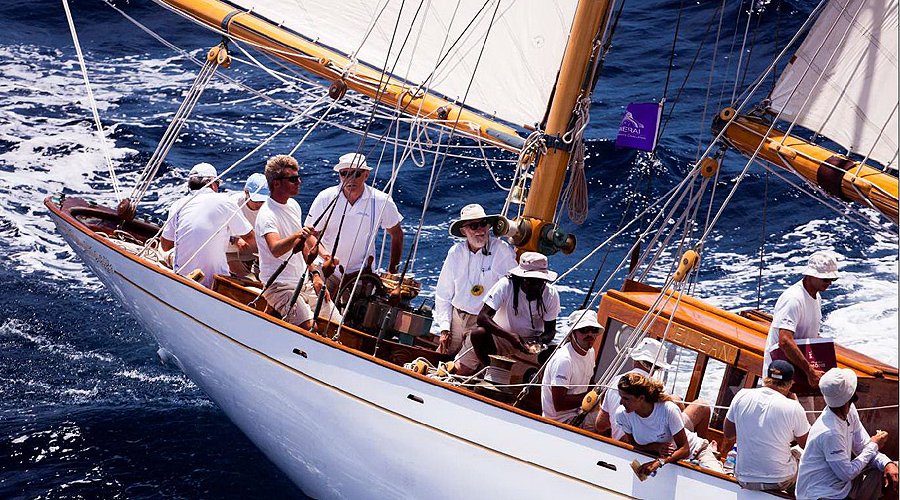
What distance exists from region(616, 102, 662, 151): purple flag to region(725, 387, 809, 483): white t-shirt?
2.76 m

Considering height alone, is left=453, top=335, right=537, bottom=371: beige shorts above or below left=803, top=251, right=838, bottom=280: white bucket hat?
below

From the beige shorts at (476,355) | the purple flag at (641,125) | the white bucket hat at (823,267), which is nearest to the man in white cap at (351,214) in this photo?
the beige shorts at (476,355)

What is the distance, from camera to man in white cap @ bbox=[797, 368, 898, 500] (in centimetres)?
561

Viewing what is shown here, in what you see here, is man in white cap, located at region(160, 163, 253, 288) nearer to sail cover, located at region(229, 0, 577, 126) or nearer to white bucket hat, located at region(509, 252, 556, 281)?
sail cover, located at region(229, 0, 577, 126)

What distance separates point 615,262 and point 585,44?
5.13 meters

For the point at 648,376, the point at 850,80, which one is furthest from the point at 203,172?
the point at 850,80

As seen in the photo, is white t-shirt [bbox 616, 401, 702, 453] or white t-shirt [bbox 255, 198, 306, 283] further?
white t-shirt [bbox 255, 198, 306, 283]

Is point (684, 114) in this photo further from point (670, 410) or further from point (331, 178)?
point (670, 410)

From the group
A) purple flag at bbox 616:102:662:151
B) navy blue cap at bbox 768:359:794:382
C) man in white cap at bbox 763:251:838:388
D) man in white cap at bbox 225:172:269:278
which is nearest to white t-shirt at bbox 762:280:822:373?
man in white cap at bbox 763:251:838:388

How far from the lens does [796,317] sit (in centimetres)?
643

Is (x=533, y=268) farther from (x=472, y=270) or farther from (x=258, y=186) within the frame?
(x=258, y=186)

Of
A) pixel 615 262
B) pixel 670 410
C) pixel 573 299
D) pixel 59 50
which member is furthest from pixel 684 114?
pixel 670 410

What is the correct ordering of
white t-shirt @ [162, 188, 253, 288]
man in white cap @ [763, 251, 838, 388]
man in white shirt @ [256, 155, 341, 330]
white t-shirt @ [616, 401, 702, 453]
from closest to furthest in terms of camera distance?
white t-shirt @ [616, 401, 702, 453] < man in white cap @ [763, 251, 838, 388] < man in white shirt @ [256, 155, 341, 330] < white t-shirt @ [162, 188, 253, 288]

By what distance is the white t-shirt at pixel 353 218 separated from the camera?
28.5 ft
